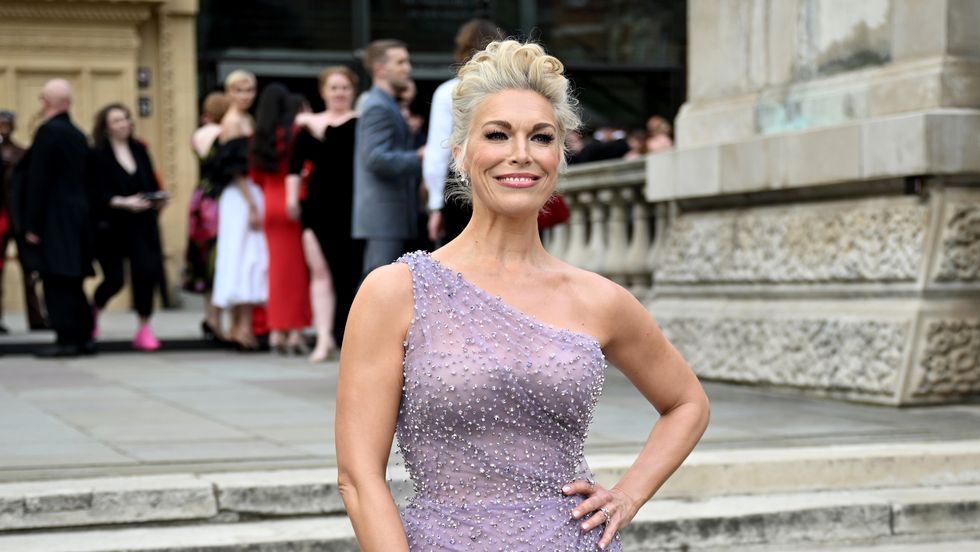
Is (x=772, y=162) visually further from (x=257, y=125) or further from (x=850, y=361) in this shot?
(x=257, y=125)

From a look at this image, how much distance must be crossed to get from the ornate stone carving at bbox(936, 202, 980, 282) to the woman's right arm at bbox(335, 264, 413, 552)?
5965 millimetres

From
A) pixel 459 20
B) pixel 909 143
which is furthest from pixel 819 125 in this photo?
pixel 459 20

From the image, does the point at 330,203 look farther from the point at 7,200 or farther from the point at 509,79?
the point at 509,79

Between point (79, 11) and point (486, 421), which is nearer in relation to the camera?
point (486, 421)

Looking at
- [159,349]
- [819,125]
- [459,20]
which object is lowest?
[159,349]

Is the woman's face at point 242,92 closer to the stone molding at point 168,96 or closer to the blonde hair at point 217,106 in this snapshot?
the blonde hair at point 217,106

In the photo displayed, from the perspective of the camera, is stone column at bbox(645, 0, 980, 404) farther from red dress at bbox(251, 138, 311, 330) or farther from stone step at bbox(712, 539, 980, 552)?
red dress at bbox(251, 138, 311, 330)

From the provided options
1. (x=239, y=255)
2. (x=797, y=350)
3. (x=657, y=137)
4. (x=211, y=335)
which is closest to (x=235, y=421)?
(x=797, y=350)

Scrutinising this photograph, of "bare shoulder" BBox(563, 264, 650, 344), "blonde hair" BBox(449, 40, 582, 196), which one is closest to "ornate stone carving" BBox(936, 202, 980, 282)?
"bare shoulder" BBox(563, 264, 650, 344)

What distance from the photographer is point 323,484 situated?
6039 millimetres

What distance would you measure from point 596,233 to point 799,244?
10.0ft

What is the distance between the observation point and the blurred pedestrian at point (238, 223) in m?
12.6

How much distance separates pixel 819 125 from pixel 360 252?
3748 millimetres

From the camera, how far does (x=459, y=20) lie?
2216cm
